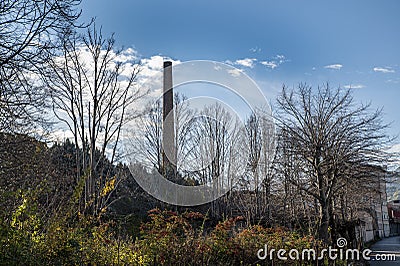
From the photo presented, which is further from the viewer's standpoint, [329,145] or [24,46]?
[329,145]

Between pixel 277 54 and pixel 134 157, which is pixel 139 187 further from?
pixel 277 54

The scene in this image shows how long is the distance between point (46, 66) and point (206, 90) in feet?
21.5

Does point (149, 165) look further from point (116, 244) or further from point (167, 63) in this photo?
point (116, 244)

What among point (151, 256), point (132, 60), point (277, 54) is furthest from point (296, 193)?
point (132, 60)

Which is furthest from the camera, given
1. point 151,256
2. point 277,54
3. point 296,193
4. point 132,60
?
point 132,60

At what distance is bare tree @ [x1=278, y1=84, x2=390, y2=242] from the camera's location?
10219 mm

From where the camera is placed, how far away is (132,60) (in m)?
14.4

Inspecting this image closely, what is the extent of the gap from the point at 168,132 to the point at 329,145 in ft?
32.5

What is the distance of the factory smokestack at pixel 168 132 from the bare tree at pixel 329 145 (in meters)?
8.47

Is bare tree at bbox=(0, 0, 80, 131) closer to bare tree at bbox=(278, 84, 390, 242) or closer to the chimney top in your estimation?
bare tree at bbox=(278, 84, 390, 242)

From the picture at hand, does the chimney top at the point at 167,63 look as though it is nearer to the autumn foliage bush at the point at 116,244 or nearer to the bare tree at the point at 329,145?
the bare tree at the point at 329,145

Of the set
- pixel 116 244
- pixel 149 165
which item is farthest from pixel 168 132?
pixel 116 244

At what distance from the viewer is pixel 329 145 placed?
34.2 ft

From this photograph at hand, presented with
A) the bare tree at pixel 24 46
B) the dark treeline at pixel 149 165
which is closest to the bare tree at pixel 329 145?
the dark treeline at pixel 149 165
